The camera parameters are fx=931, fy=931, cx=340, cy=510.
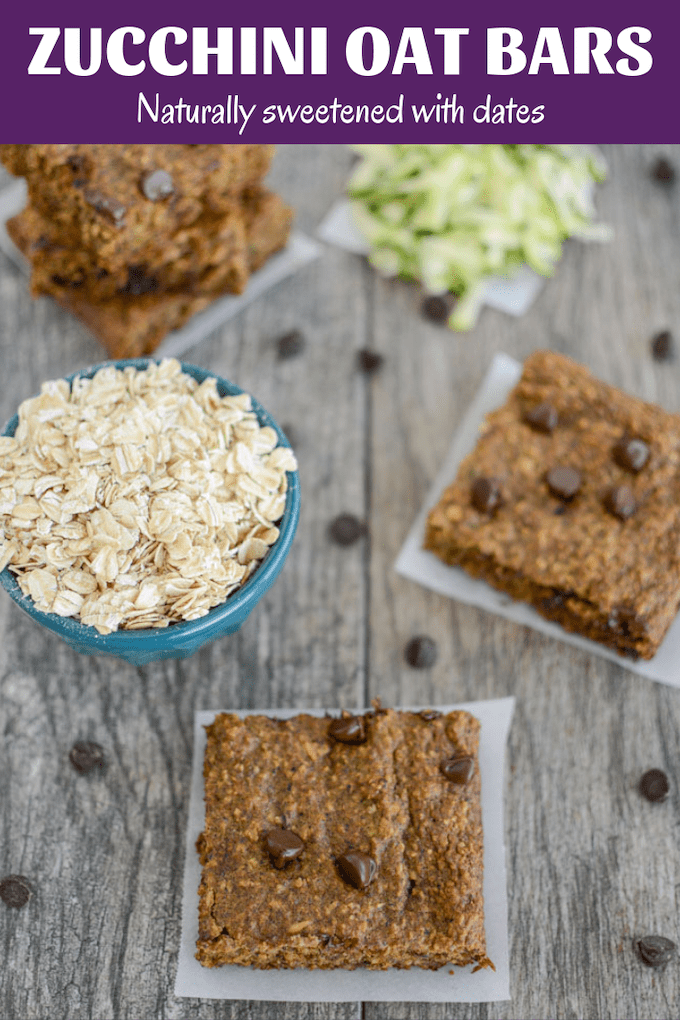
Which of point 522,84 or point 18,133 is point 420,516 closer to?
point 522,84

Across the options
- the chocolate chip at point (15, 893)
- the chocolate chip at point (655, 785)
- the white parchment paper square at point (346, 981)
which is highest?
the chocolate chip at point (655, 785)

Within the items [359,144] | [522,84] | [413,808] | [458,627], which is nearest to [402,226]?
[359,144]

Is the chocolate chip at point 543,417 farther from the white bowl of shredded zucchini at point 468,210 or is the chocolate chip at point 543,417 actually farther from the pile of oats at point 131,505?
the pile of oats at point 131,505

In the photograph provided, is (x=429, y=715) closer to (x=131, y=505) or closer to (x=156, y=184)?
(x=131, y=505)

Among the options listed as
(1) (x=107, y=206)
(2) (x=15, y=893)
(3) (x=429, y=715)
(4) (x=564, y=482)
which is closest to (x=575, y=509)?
(4) (x=564, y=482)

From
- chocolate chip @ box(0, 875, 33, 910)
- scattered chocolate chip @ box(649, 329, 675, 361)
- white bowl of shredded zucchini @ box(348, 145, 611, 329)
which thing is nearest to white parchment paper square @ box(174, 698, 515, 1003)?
chocolate chip @ box(0, 875, 33, 910)

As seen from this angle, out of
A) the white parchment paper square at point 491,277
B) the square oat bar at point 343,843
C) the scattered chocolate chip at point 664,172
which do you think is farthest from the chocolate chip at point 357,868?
the scattered chocolate chip at point 664,172
